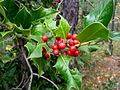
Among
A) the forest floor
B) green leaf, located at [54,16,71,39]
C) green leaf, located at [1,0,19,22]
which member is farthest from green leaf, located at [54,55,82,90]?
the forest floor

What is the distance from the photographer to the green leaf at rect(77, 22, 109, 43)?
2.52 ft

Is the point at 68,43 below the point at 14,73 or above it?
above

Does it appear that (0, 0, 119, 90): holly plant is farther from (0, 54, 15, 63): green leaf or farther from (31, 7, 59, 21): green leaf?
(0, 54, 15, 63): green leaf

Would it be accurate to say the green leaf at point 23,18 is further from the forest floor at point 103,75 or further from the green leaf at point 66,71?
the forest floor at point 103,75

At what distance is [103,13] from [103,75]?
8.19 meters

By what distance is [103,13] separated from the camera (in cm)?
90

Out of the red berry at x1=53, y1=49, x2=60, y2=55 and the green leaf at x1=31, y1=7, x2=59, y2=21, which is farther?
the green leaf at x1=31, y1=7, x2=59, y2=21

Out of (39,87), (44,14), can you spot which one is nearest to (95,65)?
(39,87)

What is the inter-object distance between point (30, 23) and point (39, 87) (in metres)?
1.68

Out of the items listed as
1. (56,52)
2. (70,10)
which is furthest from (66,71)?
(70,10)

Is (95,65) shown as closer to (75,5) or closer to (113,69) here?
(113,69)

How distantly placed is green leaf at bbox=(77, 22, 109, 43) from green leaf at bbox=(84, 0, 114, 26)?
0.11 m

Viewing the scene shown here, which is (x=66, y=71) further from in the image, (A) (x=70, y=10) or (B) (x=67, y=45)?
(A) (x=70, y=10)

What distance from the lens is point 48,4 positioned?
251 centimetres
